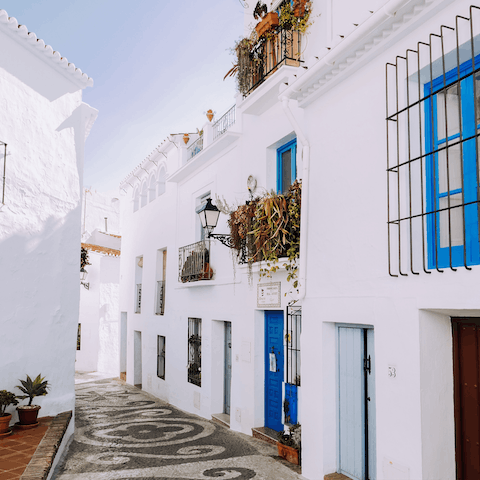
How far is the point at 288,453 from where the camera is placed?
7105 millimetres

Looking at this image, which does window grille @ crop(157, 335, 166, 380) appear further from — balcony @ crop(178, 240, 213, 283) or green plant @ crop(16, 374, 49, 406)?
green plant @ crop(16, 374, 49, 406)

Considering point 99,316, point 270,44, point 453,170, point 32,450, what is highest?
point 270,44

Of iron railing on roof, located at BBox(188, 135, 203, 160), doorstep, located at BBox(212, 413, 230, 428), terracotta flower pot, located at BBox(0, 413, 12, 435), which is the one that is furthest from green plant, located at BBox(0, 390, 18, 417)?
iron railing on roof, located at BBox(188, 135, 203, 160)

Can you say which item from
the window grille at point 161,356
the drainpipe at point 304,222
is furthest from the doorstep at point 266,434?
the window grille at point 161,356

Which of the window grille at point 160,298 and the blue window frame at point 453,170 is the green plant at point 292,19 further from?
the window grille at point 160,298

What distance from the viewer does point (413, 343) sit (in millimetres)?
4684

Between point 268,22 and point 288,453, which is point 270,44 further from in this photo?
point 288,453

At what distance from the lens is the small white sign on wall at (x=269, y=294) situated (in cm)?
813

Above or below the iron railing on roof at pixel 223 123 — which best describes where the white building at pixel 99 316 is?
below

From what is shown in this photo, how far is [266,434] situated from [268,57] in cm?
643

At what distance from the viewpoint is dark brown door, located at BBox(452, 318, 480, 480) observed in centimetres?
449

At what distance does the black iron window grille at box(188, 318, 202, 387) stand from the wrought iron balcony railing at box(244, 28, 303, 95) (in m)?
5.75

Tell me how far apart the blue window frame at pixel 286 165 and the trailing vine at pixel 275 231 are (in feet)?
2.37

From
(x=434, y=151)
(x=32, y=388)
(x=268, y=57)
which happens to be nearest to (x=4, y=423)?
(x=32, y=388)
